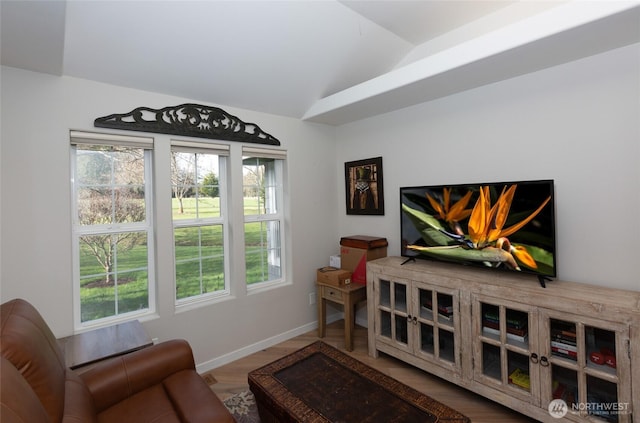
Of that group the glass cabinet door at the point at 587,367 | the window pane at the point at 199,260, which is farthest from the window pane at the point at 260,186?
the glass cabinet door at the point at 587,367

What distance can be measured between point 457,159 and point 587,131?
33.3 inches

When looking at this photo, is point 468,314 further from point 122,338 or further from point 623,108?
point 122,338

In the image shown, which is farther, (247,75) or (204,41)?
(247,75)

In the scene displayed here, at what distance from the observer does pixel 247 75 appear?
8.24 ft

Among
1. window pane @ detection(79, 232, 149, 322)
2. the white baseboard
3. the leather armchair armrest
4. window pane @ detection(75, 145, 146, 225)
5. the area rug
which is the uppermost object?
window pane @ detection(75, 145, 146, 225)

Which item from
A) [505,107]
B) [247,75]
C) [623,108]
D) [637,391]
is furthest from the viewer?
[247,75]

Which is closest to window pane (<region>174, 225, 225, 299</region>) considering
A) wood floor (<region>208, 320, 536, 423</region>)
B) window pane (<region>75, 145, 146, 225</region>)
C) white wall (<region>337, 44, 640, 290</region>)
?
window pane (<region>75, 145, 146, 225</region>)

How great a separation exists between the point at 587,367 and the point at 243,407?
83.4 inches

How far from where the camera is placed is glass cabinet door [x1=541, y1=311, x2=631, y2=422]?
157cm

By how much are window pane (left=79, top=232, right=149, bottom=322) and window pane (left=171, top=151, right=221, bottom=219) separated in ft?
1.31

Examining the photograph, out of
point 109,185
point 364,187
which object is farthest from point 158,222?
point 364,187

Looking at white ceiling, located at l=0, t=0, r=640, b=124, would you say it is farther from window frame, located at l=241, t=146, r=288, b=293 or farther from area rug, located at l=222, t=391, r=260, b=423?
area rug, located at l=222, t=391, r=260, b=423

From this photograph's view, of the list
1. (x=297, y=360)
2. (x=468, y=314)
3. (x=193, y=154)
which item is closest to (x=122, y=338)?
(x=297, y=360)

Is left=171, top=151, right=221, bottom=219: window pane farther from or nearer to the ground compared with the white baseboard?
farther from the ground
